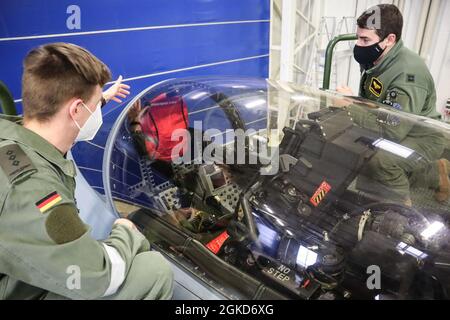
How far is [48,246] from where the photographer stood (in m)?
0.77

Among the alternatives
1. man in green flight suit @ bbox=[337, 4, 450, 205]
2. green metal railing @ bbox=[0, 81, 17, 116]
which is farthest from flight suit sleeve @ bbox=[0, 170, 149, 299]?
man in green flight suit @ bbox=[337, 4, 450, 205]

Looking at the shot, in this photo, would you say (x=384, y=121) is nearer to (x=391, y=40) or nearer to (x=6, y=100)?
(x=391, y=40)

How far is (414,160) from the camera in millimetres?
1173

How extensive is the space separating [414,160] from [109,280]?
45.0 inches

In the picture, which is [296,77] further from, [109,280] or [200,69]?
[109,280]

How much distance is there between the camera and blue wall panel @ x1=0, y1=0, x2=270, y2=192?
1.92 m

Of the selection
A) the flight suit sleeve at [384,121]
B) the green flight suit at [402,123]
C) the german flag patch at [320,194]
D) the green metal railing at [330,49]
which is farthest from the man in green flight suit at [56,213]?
the green metal railing at [330,49]

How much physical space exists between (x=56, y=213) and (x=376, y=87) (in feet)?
6.39

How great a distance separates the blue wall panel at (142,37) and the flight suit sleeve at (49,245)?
436 millimetres

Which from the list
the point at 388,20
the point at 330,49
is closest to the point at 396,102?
the point at 388,20

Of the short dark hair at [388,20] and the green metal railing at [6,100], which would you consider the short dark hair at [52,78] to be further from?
the short dark hair at [388,20]

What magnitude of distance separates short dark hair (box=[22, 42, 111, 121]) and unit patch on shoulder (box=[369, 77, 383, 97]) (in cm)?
171

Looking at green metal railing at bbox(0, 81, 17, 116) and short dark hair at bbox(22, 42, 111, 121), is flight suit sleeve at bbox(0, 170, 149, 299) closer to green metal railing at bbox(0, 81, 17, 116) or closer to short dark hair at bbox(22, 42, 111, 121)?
short dark hair at bbox(22, 42, 111, 121)
